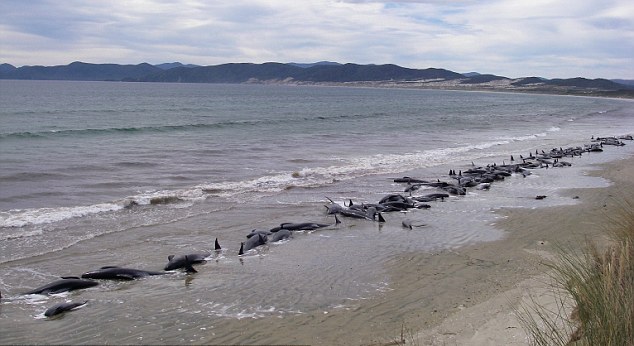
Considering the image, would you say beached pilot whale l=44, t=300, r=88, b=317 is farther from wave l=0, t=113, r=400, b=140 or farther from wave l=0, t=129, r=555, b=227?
wave l=0, t=113, r=400, b=140

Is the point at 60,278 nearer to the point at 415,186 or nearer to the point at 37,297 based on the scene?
the point at 37,297

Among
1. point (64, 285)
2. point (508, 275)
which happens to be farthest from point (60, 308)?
point (508, 275)

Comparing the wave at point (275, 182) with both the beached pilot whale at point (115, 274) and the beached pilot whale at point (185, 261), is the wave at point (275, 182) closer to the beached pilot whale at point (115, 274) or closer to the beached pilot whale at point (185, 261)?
the beached pilot whale at point (115, 274)

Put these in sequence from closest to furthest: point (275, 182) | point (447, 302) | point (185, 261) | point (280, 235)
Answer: point (447, 302)
point (185, 261)
point (280, 235)
point (275, 182)

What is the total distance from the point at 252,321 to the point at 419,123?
44716 millimetres

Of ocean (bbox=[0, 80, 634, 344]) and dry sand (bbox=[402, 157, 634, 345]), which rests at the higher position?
dry sand (bbox=[402, 157, 634, 345])

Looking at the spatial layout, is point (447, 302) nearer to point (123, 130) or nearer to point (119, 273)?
point (119, 273)

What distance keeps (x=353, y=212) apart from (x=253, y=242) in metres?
3.50

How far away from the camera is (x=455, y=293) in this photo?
795cm

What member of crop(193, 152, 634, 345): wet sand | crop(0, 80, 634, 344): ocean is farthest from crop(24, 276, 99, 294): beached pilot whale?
crop(193, 152, 634, 345): wet sand

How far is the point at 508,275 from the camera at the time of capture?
879 cm

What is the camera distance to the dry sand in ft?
21.1

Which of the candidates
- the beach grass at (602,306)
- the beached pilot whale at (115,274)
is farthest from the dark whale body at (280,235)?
the beach grass at (602,306)

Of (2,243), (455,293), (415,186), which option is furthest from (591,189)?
(2,243)
